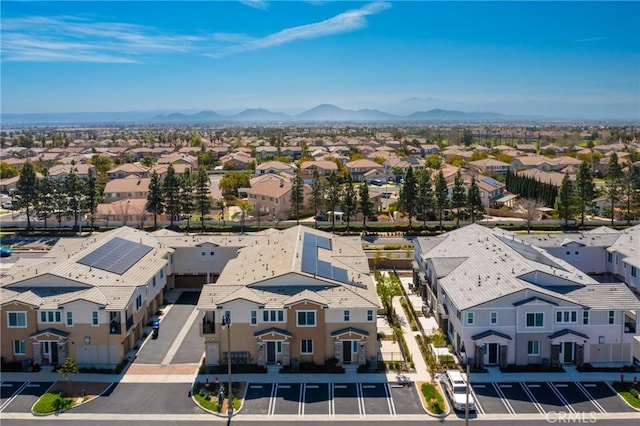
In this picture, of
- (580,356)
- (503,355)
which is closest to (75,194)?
(503,355)

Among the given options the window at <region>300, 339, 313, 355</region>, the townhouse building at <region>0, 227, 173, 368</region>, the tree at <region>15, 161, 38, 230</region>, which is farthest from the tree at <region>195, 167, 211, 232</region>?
the window at <region>300, 339, 313, 355</region>

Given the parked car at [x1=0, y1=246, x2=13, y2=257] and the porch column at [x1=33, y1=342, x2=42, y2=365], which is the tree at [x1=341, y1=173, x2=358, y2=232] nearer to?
the parked car at [x1=0, y1=246, x2=13, y2=257]

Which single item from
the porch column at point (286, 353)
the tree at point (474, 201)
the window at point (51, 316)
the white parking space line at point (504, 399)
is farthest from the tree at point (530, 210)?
the window at point (51, 316)

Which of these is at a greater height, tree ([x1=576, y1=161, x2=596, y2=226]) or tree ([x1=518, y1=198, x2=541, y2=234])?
tree ([x1=576, y1=161, x2=596, y2=226])

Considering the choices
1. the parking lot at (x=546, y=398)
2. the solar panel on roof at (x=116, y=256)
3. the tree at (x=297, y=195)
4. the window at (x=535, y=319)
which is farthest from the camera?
the tree at (x=297, y=195)

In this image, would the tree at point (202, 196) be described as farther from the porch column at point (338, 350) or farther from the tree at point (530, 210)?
the porch column at point (338, 350)

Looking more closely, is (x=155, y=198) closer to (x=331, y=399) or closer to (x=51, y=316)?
(x=51, y=316)

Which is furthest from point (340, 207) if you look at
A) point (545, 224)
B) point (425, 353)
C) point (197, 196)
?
point (425, 353)

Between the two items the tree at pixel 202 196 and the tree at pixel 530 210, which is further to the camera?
the tree at pixel 202 196
